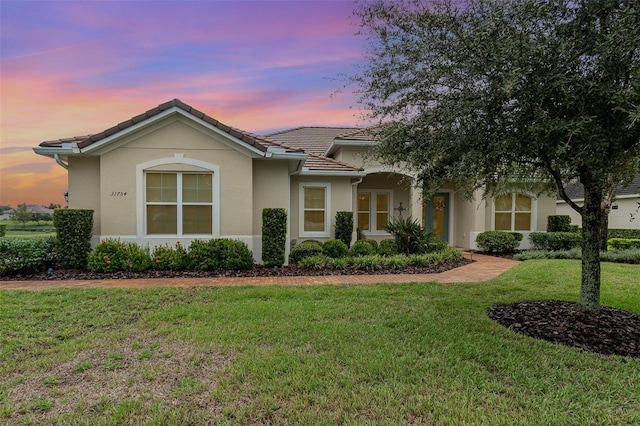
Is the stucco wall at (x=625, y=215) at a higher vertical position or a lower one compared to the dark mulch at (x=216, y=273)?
higher

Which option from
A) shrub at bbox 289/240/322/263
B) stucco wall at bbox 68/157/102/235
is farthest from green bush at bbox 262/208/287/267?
stucco wall at bbox 68/157/102/235

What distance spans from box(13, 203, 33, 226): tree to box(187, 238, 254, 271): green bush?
15168 mm

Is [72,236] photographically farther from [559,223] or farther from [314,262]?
[559,223]

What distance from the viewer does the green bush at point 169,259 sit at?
9906 millimetres

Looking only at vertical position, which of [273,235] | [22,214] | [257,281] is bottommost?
[257,281]

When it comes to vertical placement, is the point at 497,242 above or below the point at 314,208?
below

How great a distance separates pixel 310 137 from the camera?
1977 centimetres

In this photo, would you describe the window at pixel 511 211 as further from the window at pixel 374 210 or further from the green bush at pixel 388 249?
the green bush at pixel 388 249

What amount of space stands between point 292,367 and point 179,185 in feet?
27.7

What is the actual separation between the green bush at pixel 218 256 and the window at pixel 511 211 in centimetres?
1254

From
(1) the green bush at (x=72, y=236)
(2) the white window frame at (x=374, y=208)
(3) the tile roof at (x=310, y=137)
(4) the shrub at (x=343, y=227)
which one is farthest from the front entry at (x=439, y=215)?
(1) the green bush at (x=72, y=236)

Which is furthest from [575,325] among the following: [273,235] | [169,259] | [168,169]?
[168,169]

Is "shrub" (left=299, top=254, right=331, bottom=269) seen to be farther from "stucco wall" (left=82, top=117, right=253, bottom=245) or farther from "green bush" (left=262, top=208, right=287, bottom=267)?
"stucco wall" (left=82, top=117, right=253, bottom=245)

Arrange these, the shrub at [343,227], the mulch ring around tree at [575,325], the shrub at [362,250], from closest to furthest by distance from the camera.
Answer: the mulch ring around tree at [575,325] < the shrub at [362,250] < the shrub at [343,227]
